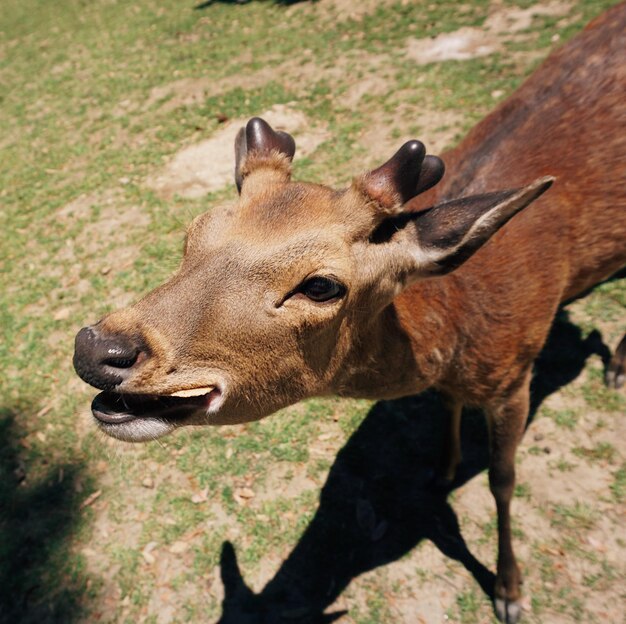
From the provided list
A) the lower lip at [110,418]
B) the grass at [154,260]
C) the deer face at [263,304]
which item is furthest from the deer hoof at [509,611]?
the lower lip at [110,418]

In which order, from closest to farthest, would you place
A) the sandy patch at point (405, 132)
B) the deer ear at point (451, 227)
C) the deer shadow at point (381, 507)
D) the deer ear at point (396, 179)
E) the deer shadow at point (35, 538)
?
the deer ear at point (451, 227), the deer ear at point (396, 179), the deer shadow at point (381, 507), the deer shadow at point (35, 538), the sandy patch at point (405, 132)

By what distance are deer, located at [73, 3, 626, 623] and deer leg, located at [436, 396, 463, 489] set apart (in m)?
0.12

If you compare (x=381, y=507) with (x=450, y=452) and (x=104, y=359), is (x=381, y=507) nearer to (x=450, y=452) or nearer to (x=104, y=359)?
(x=450, y=452)

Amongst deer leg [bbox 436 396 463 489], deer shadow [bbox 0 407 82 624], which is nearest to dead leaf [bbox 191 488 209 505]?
deer shadow [bbox 0 407 82 624]

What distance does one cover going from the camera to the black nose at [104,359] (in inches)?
79.8

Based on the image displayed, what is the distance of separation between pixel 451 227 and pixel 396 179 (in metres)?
0.35

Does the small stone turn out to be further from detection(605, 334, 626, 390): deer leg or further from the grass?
detection(605, 334, 626, 390): deer leg

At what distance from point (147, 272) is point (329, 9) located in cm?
806

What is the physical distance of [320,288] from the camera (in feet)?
7.91

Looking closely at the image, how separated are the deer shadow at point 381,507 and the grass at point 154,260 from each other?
133 mm

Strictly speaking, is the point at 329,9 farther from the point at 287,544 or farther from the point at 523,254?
the point at 287,544

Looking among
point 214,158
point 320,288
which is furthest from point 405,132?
point 320,288

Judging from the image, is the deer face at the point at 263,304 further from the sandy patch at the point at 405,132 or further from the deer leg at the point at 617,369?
the sandy patch at the point at 405,132

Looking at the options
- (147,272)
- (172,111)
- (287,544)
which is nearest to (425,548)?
(287,544)
